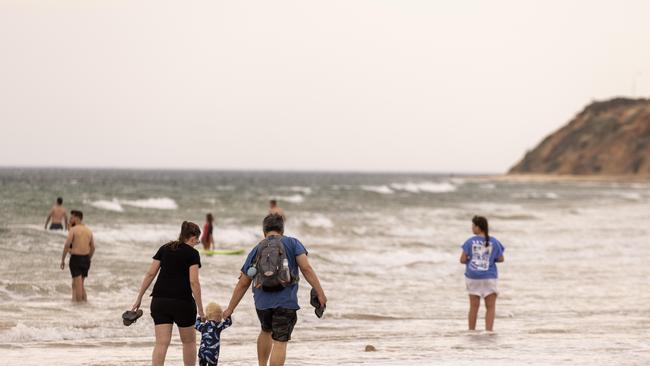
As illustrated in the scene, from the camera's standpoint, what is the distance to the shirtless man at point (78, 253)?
13703 millimetres

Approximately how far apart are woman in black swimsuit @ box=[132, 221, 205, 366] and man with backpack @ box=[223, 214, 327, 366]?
477mm

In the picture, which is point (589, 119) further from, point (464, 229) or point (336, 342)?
point (336, 342)

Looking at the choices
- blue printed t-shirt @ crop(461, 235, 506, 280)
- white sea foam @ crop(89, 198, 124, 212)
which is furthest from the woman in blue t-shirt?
white sea foam @ crop(89, 198, 124, 212)

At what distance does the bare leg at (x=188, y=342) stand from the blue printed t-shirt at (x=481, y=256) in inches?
179

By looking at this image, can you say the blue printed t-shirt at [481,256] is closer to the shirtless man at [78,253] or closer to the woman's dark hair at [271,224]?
the woman's dark hair at [271,224]

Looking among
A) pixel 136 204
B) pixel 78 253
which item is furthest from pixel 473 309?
pixel 136 204

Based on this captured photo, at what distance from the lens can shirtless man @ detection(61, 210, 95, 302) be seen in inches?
539

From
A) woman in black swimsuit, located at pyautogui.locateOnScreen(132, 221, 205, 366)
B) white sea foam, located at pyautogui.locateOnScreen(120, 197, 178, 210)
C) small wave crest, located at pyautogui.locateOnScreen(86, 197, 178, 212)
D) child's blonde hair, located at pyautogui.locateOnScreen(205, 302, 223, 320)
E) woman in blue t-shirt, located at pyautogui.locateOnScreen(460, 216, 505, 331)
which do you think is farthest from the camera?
white sea foam, located at pyautogui.locateOnScreen(120, 197, 178, 210)

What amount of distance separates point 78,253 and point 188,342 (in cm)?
693

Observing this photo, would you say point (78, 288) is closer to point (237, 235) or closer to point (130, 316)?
point (130, 316)

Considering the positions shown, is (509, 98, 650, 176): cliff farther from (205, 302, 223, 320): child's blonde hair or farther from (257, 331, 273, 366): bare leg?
(257, 331, 273, 366): bare leg

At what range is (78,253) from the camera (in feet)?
45.8

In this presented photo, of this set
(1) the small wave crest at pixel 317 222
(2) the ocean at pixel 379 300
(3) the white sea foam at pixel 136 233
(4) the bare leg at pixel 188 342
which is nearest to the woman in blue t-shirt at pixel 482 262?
(2) the ocean at pixel 379 300

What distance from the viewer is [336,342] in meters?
10.6
